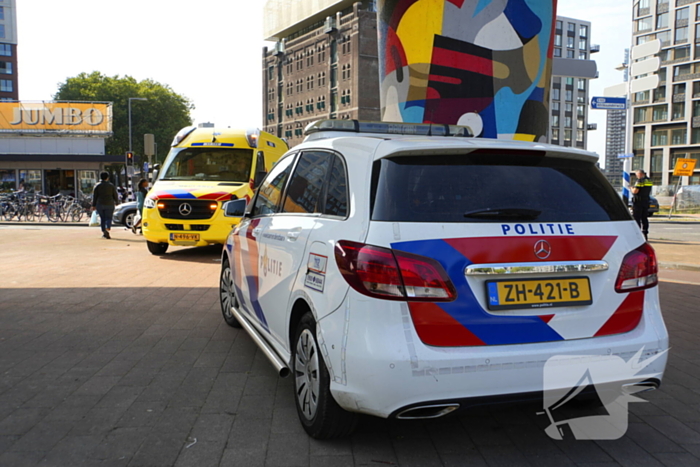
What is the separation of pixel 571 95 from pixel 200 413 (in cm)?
13485

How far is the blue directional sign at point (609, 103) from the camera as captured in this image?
18023 millimetres

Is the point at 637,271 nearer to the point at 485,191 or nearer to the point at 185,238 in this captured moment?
the point at 485,191

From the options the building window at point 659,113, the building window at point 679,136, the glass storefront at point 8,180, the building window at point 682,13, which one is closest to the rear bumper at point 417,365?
the glass storefront at point 8,180

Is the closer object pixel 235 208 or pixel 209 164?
pixel 235 208

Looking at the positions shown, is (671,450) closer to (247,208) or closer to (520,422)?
(520,422)

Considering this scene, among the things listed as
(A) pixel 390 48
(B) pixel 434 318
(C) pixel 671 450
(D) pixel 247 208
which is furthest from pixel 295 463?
(A) pixel 390 48

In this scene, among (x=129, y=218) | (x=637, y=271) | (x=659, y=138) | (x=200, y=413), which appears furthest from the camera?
(x=659, y=138)

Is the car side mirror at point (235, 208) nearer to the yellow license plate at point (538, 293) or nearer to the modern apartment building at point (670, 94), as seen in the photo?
the yellow license plate at point (538, 293)

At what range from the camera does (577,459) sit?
10.3 feet

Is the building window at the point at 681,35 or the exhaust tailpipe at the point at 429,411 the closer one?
the exhaust tailpipe at the point at 429,411

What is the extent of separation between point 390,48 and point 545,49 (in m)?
2.14

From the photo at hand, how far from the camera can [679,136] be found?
276 ft

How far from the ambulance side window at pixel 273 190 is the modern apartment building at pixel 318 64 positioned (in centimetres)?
7834

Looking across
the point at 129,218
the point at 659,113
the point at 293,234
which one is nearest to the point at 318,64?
the point at 659,113
